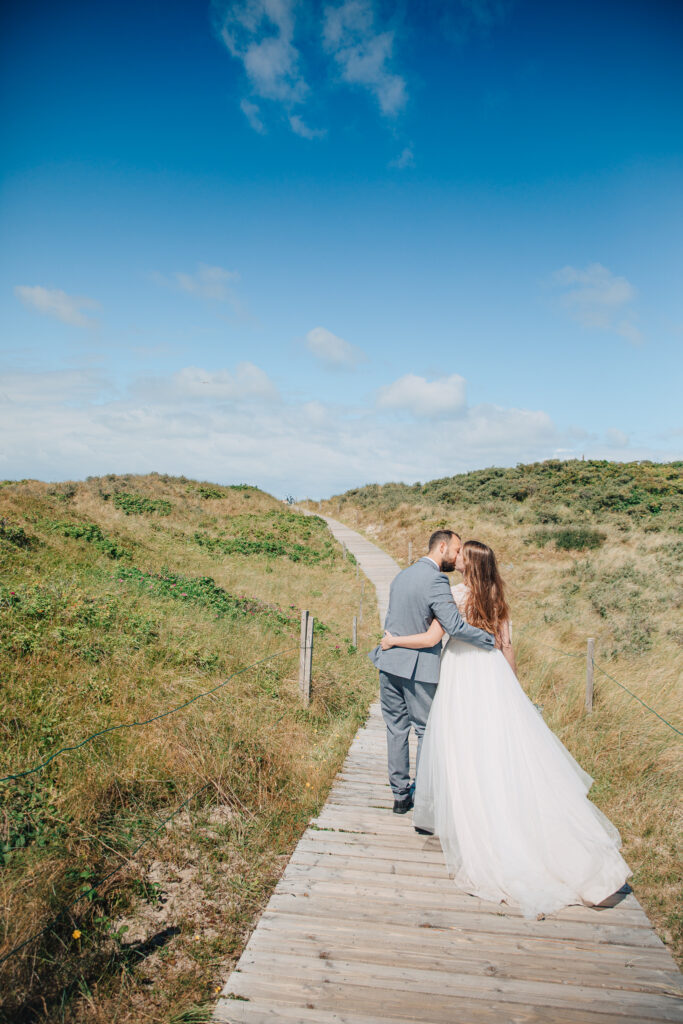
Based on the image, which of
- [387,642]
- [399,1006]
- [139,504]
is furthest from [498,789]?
[139,504]

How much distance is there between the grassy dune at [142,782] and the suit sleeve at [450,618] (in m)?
2.06

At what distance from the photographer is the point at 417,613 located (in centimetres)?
412

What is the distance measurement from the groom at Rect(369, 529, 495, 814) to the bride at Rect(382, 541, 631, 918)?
121mm

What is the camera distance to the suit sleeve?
12.4ft

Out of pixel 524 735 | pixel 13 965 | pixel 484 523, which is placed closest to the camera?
pixel 13 965

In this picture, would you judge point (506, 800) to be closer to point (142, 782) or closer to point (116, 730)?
point (142, 782)

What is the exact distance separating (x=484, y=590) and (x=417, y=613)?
531mm

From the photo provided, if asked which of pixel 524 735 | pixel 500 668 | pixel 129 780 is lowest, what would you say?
pixel 129 780

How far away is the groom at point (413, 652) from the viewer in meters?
4.03

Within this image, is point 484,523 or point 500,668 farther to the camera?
point 484,523

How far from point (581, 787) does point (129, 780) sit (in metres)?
3.24

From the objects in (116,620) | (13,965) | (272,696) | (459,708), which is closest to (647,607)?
(272,696)

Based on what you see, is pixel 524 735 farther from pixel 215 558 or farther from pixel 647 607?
pixel 215 558

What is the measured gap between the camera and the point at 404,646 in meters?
4.15
